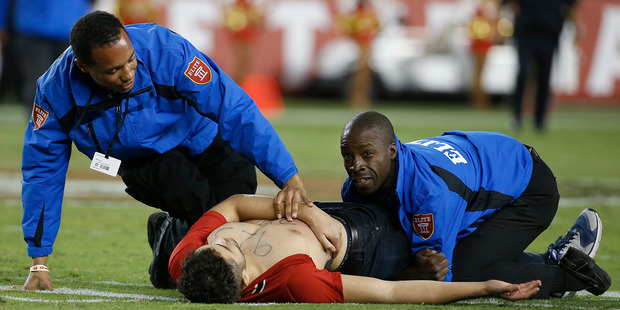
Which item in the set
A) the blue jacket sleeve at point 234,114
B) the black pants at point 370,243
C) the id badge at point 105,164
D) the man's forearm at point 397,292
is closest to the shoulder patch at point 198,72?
the blue jacket sleeve at point 234,114

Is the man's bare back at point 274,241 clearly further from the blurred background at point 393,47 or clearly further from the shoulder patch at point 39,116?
the blurred background at point 393,47

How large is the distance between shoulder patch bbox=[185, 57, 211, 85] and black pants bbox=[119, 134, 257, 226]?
2.06ft

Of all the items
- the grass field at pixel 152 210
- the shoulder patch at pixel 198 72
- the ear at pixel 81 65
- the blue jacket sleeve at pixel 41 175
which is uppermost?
the ear at pixel 81 65

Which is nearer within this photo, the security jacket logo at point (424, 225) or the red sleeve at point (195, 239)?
the red sleeve at point (195, 239)

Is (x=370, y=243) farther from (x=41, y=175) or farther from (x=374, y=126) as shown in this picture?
(x=41, y=175)

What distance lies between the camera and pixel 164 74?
4.43 m

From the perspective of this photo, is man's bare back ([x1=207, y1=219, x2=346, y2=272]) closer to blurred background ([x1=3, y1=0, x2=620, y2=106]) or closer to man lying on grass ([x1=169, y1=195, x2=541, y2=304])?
man lying on grass ([x1=169, y1=195, x2=541, y2=304])

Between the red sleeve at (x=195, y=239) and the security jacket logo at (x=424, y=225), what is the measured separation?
0.91 m

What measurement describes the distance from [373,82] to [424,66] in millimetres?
1315

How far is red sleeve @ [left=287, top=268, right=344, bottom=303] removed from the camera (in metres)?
3.95

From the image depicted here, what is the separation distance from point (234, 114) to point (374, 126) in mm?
691

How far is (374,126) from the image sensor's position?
4.50 meters

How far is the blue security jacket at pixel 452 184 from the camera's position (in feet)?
14.1

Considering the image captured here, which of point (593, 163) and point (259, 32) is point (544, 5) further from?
point (259, 32)
